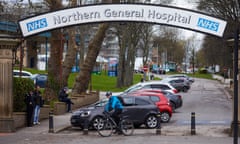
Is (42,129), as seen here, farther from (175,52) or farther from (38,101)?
(175,52)

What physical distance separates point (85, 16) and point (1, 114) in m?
4.90

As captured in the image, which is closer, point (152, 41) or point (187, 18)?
point (187, 18)

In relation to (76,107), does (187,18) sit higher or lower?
higher

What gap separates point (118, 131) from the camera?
20.8 meters

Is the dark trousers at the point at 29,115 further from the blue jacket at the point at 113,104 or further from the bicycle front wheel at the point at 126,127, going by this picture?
the bicycle front wheel at the point at 126,127

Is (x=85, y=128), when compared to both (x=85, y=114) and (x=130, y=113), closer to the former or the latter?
(x=85, y=114)

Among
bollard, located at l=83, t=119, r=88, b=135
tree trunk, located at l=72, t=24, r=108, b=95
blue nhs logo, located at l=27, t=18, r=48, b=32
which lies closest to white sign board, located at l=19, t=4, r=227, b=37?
blue nhs logo, located at l=27, t=18, r=48, b=32

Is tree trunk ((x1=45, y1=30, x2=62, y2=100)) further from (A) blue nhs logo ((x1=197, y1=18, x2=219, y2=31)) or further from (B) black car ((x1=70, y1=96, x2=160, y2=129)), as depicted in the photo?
(A) blue nhs logo ((x1=197, y1=18, x2=219, y2=31))

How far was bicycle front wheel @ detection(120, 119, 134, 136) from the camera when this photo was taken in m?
20.6

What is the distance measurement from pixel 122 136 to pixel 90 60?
61.7 ft

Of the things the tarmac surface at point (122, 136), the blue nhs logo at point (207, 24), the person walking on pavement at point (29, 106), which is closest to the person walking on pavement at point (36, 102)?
the person walking on pavement at point (29, 106)

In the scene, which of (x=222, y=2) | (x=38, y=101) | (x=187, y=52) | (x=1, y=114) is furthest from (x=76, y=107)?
(x=187, y=52)

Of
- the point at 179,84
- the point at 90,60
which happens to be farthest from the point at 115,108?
the point at 179,84

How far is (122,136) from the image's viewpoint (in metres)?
20.5
